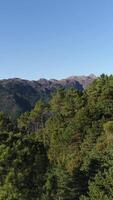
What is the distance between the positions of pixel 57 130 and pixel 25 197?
57.6 metres

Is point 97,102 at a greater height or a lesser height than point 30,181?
greater

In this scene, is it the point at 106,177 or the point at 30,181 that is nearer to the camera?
the point at 106,177

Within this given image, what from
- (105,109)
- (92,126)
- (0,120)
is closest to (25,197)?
(0,120)

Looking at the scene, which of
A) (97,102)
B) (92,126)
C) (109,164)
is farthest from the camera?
(97,102)

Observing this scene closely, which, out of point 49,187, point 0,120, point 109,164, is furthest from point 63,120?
point 109,164

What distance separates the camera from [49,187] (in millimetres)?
55125

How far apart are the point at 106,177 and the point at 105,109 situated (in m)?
58.8

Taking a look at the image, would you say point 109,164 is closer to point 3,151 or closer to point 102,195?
point 102,195

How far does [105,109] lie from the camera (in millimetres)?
101000

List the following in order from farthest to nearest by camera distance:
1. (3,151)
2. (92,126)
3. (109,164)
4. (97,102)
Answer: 1. (97,102)
2. (92,126)
3. (3,151)
4. (109,164)

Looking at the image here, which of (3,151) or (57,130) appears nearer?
(3,151)

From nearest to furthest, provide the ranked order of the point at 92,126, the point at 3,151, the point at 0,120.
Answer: the point at 3,151 < the point at 0,120 < the point at 92,126

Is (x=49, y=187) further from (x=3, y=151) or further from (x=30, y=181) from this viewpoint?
(x=3, y=151)

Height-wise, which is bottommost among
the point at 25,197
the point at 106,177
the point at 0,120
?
the point at 25,197
